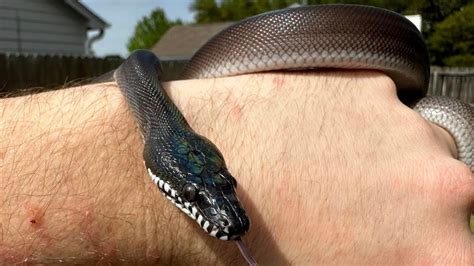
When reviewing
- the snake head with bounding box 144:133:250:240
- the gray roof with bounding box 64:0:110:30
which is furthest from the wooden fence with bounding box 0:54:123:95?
the gray roof with bounding box 64:0:110:30

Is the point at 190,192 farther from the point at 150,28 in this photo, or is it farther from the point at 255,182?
the point at 150,28

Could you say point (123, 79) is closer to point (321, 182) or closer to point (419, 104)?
point (321, 182)

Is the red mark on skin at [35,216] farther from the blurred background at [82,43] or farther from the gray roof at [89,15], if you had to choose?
the gray roof at [89,15]

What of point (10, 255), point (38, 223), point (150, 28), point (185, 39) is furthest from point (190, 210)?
point (150, 28)

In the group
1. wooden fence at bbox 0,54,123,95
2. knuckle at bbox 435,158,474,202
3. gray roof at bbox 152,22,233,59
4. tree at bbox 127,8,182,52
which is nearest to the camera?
knuckle at bbox 435,158,474,202

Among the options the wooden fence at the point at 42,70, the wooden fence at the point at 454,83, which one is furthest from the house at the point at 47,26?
the wooden fence at the point at 454,83

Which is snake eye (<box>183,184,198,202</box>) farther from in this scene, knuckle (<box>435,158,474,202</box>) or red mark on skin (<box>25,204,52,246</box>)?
knuckle (<box>435,158,474,202</box>)
